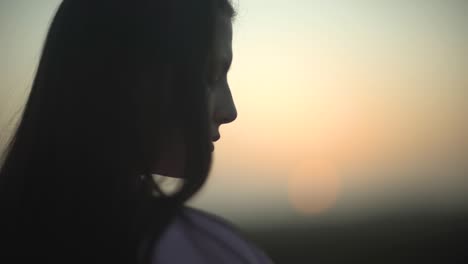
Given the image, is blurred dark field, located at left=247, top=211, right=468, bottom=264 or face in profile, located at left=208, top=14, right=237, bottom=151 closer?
face in profile, located at left=208, top=14, right=237, bottom=151

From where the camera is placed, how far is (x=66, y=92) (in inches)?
14.7

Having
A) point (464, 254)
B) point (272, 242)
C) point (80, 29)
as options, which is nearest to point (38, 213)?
point (80, 29)

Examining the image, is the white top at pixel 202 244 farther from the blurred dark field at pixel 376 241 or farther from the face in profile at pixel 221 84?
the blurred dark field at pixel 376 241

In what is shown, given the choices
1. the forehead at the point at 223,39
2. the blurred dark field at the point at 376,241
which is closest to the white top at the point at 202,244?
the forehead at the point at 223,39

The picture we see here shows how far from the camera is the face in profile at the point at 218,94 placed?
379mm

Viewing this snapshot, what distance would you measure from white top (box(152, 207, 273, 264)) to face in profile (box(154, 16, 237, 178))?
0.05 meters

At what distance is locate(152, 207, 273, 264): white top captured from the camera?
357 millimetres

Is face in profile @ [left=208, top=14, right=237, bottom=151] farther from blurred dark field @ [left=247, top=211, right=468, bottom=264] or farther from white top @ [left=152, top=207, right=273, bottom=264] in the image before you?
blurred dark field @ [left=247, top=211, right=468, bottom=264]

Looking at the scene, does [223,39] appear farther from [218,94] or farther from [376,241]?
[376,241]

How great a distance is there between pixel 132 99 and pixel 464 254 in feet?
6.71

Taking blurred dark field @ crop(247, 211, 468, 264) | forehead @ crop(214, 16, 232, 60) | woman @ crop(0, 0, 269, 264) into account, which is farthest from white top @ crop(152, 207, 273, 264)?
blurred dark field @ crop(247, 211, 468, 264)

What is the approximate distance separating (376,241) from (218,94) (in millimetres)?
1972

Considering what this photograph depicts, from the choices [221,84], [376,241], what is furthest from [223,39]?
[376,241]

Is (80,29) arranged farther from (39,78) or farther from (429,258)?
(429,258)
